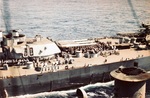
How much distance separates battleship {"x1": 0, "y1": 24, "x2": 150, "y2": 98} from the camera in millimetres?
26172

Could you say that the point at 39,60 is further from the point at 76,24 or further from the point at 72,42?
the point at 76,24

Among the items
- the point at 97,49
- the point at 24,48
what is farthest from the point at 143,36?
the point at 24,48

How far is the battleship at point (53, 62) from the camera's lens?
26.2 meters

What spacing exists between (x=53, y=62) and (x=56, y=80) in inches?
88.8

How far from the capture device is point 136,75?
31.3 feet

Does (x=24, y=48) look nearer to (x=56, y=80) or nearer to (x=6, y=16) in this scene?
(x=56, y=80)

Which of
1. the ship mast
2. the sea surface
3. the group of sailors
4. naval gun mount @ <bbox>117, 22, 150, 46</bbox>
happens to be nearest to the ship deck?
the group of sailors

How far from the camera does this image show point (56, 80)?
27.5 m

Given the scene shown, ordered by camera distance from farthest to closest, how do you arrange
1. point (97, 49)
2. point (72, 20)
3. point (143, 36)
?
point (72, 20)
point (143, 36)
point (97, 49)

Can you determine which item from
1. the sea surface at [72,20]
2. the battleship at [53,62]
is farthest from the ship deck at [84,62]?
the sea surface at [72,20]

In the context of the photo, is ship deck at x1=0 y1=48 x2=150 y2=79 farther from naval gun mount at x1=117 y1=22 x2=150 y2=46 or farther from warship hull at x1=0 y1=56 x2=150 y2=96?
naval gun mount at x1=117 y1=22 x2=150 y2=46

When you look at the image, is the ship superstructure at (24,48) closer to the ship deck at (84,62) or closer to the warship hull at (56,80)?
the ship deck at (84,62)

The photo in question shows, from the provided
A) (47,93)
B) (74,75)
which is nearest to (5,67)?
(47,93)

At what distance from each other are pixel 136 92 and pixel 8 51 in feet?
70.6
